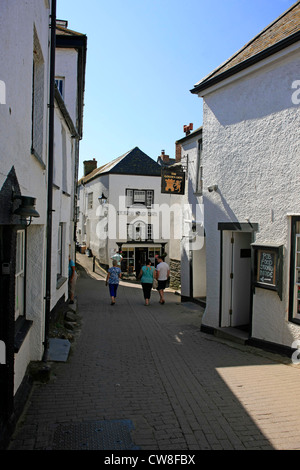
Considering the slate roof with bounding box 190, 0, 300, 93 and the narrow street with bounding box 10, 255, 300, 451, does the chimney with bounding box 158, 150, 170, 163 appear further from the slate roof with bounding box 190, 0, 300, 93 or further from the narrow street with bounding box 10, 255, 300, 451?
the narrow street with bounding box 10, 255, 300, 451

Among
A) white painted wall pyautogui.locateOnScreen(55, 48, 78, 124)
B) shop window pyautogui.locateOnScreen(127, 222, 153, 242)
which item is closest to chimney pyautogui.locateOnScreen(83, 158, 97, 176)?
shop window pyautogui.locateOnScreen(127, 222, 153, 242)

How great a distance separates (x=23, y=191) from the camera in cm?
446

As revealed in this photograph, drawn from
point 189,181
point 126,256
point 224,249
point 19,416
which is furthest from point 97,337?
point 126,256

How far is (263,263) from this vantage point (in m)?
7.43

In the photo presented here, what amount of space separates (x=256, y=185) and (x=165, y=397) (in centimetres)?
449

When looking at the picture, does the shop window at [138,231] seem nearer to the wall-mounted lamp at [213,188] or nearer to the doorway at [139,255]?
the doorway at [139,255]

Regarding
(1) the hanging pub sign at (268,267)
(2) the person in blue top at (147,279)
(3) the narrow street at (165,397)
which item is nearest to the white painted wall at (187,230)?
(2) the person in blue top at (147,279)

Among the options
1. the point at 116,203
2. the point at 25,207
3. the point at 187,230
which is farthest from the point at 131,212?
the point at 25,207

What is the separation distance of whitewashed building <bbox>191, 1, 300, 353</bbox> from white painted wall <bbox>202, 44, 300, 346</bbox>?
2 cm

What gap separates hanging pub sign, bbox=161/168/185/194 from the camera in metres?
14.5

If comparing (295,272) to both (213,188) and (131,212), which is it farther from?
(131,212)

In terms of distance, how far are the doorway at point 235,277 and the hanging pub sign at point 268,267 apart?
117 centimetres
